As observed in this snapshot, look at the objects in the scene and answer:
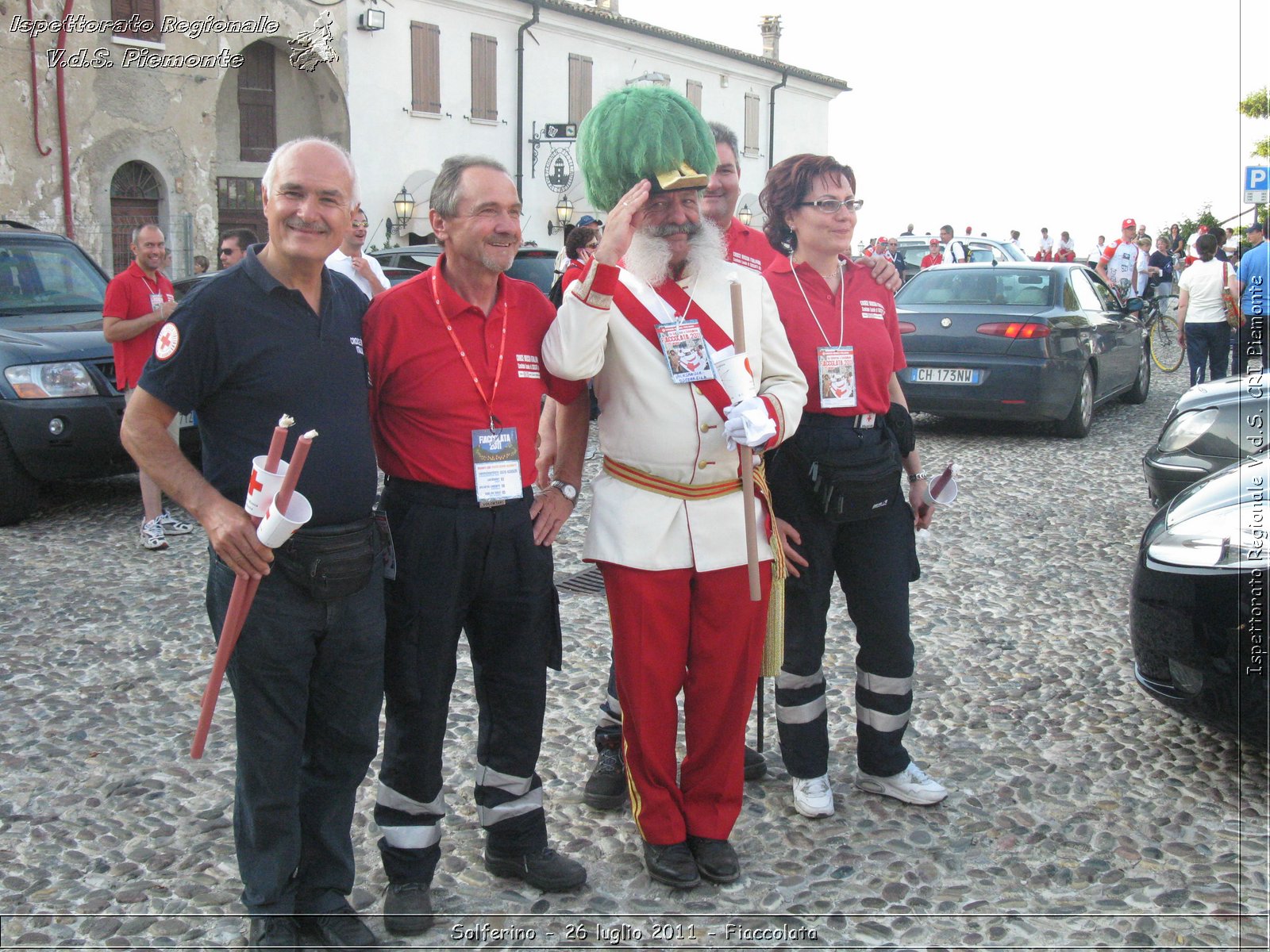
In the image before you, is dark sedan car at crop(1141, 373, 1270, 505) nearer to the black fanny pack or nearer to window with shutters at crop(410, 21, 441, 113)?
the black fanny pack

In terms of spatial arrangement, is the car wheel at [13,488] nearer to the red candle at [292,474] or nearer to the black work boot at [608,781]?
the black work boot at [608,781]

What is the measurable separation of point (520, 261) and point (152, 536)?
212 inches

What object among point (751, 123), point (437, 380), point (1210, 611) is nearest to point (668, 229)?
point (437, 380)

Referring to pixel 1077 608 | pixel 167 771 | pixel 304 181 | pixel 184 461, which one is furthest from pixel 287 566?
pixel 1077 608

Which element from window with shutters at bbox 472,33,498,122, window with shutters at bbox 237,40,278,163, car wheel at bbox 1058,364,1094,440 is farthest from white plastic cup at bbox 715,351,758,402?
window with shutters at bbox 472,33,498,122

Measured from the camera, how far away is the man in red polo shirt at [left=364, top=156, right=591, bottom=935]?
2918mm

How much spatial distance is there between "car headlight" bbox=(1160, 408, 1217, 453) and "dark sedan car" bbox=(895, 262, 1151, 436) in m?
3.27

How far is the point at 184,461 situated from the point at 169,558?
4.35 metres

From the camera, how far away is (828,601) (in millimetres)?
3652

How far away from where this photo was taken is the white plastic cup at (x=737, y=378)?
3016mm

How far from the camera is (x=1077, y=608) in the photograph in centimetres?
570

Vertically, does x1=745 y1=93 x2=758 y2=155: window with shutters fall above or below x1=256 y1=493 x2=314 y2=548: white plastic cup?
above

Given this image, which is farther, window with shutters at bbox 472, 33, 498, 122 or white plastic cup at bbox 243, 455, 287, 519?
window with shutters at bbox 472, 33, 498, 122

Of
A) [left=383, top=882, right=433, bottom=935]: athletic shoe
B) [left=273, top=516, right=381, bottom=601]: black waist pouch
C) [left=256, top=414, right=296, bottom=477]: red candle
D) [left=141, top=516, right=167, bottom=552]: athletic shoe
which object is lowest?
[left=383, top=882, right=433, bottom=935]: athletic shoe
